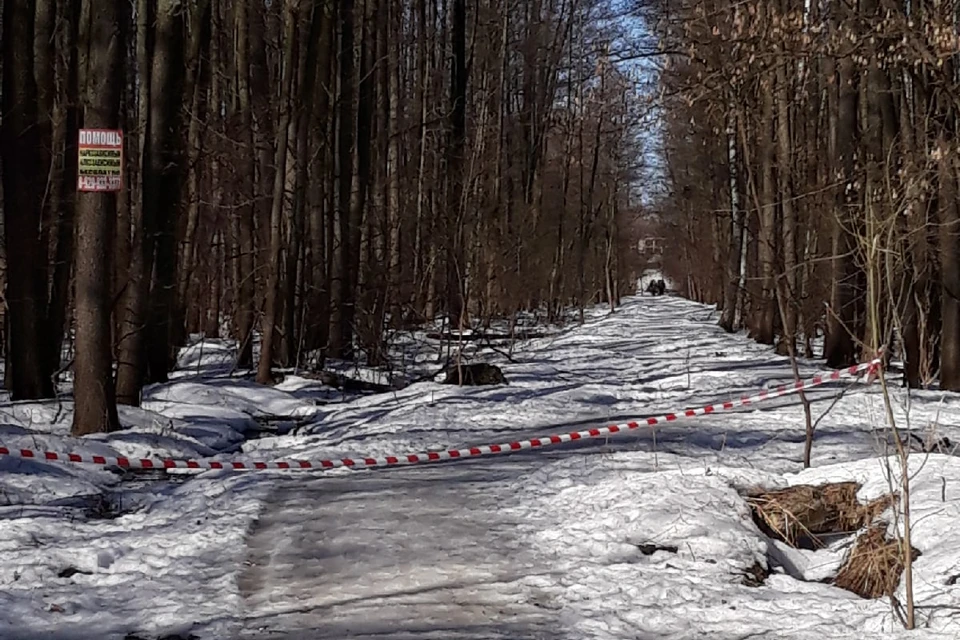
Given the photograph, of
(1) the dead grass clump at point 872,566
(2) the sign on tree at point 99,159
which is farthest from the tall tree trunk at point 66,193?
(1) the dead grass clump at point 872,566

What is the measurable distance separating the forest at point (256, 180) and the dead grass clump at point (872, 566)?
23.1 ft

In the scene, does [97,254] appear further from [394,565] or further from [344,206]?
[344,206]

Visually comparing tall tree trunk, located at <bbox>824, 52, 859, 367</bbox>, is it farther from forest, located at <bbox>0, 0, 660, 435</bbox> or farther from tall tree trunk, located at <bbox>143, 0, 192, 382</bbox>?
tall tree trunk, located at <bbox>143, 0, 192, 382</bbox>

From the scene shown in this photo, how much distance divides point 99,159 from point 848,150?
44.9 feet

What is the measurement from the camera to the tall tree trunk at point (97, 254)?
36.9ft

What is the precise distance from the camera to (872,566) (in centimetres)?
672

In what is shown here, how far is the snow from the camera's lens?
19.8 ft

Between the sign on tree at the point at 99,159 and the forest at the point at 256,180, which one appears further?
the forest at the point at 256,180

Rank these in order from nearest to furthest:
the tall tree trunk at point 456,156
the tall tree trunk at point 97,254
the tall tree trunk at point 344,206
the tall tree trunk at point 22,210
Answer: the tall tree trunk at point 97,254 < the tall tree trunk at point 22,210 < the tall tree trunk at point 456,156 < the tall tree trunk at point 344,206

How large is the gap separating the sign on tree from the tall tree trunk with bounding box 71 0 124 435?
0.67ft

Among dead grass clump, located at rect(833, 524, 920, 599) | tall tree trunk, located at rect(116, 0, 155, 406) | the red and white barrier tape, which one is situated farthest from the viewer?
tall tree trunk, located at rect(116, 0, 155, 406)

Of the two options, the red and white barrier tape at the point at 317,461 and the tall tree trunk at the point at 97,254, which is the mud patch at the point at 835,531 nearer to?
the red and white barrier tape at the point at 317,461

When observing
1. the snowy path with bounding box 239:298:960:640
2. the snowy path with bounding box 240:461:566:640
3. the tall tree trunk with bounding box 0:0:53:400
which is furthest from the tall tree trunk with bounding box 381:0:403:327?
the snowy path with bounding box 240:461:566:640

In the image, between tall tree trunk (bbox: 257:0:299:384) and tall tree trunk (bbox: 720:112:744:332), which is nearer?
tall tree trunk (bbox: 257:0:299:384)
